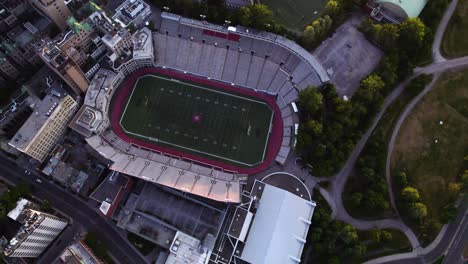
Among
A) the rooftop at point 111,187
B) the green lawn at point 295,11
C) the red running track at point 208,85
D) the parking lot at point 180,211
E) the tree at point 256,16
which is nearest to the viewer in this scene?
the parking lot at point 180,211

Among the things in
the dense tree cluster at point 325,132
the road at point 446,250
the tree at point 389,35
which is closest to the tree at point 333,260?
the road at point 446,250

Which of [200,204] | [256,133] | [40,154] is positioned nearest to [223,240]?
[200,204]

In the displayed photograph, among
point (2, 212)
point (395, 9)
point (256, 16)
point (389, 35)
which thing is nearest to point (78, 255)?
point (2, 212)

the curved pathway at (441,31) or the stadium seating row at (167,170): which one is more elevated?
the curved pathway at (441,31)

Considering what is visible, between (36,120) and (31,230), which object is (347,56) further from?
(31,230)

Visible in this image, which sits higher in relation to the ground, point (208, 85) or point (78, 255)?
point (208, 85)

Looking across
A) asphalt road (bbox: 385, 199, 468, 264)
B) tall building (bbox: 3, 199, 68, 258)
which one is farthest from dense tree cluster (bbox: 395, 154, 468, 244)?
tall building (bbox: 3, 199, 68, 258)

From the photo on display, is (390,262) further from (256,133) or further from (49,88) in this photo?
(49,88)

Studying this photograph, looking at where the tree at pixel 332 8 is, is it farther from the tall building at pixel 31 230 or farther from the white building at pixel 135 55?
the tall building at pixel 31 230
